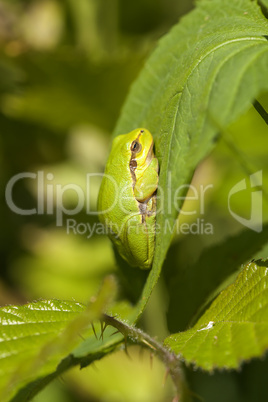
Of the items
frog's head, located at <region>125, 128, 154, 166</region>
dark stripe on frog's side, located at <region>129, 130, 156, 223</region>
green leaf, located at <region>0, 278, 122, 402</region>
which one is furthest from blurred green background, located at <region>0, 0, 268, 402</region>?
green leaf, located at <region>0, 278, 122, 402</region>

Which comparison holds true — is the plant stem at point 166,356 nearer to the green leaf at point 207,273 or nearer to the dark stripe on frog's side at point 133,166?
the green leaf at point 207,273

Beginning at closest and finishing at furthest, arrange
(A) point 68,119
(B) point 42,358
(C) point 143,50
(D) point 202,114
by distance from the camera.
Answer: (B) point 42,358 → (D) point 202,114 → (C) point 143,50 → (A) point 68,119

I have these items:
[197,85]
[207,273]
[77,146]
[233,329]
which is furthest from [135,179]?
[77,146]

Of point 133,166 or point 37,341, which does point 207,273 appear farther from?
point 37,341

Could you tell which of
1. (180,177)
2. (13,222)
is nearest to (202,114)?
(180,177)

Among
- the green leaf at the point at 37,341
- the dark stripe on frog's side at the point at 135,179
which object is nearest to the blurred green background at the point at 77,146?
the dark stripe on frog's side at the point at 135,179

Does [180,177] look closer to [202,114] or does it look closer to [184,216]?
[202,114]
